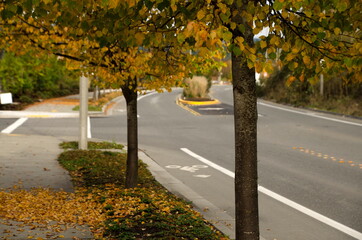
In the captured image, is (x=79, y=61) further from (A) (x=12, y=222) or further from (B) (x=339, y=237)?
(B) (x=339, y=237)

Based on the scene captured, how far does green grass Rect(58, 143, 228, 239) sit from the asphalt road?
968 mm

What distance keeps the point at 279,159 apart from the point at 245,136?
8.77m

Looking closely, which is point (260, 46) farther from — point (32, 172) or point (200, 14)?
point (32, 172)

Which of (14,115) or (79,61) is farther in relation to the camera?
(14,115)

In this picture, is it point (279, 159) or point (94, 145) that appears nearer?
point (279, 159)

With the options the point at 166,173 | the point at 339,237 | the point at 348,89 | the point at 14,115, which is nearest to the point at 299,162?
the point at 166,173

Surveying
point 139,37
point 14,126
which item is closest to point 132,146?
point 139,37

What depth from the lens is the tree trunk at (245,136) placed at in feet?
16.5

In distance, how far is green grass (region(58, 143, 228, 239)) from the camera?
6496mm

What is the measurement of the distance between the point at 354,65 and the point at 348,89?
26.5 m

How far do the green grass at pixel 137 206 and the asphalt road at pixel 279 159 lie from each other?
0.97m

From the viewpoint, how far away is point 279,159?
1360 centimetres

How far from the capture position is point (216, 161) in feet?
43.8

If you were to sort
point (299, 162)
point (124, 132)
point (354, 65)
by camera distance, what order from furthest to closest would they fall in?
1. point (124, 132)
2. point (299, 162)
3. point (354, 65)
